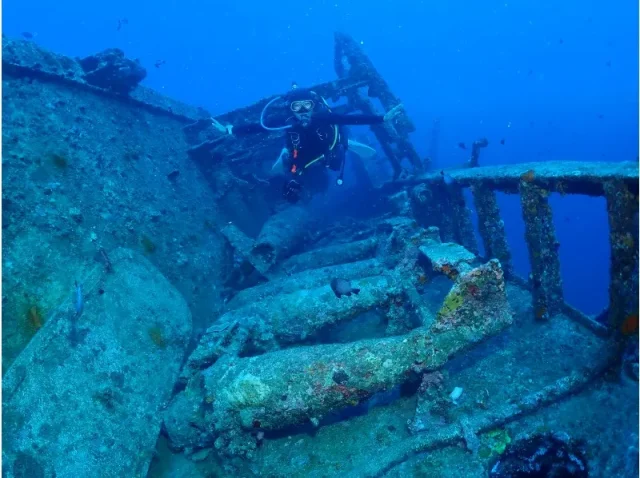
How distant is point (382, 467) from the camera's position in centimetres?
330

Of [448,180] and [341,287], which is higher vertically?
[448,180]

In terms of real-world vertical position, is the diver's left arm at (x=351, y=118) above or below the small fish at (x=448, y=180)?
above

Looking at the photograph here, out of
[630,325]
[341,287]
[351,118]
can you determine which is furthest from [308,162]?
[630,325]

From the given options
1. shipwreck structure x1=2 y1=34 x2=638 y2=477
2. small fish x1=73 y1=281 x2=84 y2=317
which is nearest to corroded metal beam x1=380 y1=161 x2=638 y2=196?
shipwreck structure x1=2 y1=34 x2=638 y2=477

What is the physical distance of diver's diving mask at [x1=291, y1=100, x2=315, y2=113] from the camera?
21.3ft

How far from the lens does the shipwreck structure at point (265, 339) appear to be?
3365 millimetres

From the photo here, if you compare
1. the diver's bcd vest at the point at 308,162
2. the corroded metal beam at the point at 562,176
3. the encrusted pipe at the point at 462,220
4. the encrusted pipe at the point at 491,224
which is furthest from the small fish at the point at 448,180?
the diver's bcd vest at the point at 308,162

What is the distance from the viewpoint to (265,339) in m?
4.75

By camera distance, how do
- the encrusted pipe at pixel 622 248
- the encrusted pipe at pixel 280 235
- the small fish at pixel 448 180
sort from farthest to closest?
the encrusted pipe at pixel 280 235 < the small fish at pixel 448 180 < the encrusted pipe at pixel 622 248

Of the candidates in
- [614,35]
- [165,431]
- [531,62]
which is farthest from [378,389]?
[614,35]

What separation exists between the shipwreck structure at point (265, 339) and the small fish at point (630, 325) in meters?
0.04

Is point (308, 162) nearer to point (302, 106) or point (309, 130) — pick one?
point (309, 130)

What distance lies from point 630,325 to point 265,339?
3575 millimetres

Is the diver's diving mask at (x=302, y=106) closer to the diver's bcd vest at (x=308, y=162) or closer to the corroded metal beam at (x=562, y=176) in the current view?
the diver's bcd vest at (x=308, y=162)
